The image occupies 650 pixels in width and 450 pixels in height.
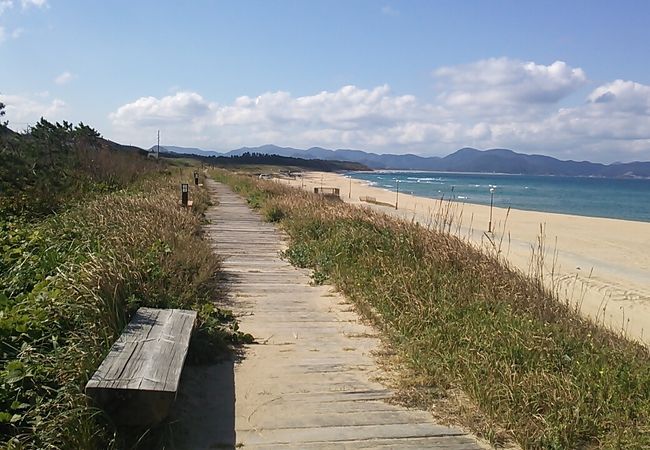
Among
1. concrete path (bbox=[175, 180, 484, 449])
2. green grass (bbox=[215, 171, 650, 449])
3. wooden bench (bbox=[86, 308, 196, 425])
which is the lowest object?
concrete path (bbox=[175, 180, 484, 449])

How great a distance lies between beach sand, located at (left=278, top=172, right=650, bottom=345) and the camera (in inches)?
387

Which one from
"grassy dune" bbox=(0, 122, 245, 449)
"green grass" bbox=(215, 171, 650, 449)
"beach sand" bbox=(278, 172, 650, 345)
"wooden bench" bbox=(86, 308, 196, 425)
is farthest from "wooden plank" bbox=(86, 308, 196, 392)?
"beach sand" bbox=(278, 172, 650, 345)

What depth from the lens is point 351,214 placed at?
11422mm

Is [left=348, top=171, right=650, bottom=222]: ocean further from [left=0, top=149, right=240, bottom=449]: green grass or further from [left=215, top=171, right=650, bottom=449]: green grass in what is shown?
[left=0, top=149, right=240, bottom=449]: green grass

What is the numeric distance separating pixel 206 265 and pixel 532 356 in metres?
3.98

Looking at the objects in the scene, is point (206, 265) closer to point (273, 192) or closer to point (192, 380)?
point (192, 380)

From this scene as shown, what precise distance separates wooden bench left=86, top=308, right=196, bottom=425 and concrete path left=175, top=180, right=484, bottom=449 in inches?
15.0

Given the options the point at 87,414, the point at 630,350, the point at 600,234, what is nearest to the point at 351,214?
the point at 630,350

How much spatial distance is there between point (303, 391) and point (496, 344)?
1532mm

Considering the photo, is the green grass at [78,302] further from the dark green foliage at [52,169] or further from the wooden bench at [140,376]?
the dark green foliage at [52,169]

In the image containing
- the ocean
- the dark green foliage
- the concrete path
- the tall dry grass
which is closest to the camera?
the tall dry grass

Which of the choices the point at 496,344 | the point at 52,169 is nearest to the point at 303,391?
the point at 496,344

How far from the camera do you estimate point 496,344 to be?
4.30 metres

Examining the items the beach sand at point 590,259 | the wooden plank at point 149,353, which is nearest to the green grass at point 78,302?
the wooden plank at point 149,353
